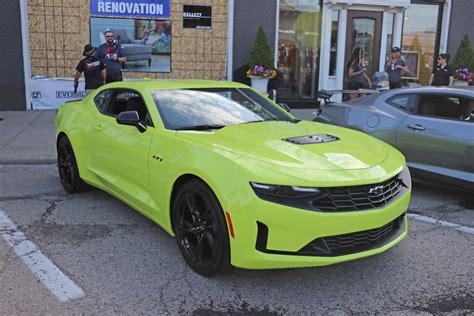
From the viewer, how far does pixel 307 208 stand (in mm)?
3195

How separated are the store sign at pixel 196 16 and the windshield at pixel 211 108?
8216mm

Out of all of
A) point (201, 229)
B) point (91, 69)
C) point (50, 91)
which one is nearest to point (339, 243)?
point (201, 229)

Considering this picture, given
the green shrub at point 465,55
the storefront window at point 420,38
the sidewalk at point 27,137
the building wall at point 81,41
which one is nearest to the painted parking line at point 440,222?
the sidewalk at point 27,137

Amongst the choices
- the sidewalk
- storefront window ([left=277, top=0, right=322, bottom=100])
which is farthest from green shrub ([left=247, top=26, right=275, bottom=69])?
the sidewalk

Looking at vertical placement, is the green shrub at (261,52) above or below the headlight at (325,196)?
above

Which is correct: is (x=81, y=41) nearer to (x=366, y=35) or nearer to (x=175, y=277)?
(x=366, y=35)

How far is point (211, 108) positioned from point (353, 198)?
1.81 metres

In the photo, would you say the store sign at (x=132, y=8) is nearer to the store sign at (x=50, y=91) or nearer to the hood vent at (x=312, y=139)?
the store sign at (x=50, y=91)

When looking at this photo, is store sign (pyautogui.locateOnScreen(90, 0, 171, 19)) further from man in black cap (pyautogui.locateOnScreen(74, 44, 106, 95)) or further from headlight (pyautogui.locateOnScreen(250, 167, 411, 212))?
headlight (pyautogui.locateOnScreen(250, 167, 411, 212))

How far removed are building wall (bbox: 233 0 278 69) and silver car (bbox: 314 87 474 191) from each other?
6.83m

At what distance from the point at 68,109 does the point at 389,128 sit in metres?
4.05

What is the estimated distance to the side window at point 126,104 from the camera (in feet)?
15.7

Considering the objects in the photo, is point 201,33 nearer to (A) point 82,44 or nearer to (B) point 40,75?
(A) point 82,44

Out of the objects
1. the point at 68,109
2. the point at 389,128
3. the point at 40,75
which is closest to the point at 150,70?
the point at 40,75
